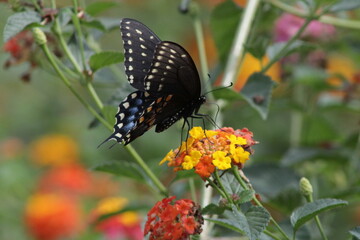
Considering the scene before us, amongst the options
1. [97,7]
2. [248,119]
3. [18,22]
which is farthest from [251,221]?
[248,119]

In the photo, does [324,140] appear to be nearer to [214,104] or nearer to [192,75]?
[214,104]

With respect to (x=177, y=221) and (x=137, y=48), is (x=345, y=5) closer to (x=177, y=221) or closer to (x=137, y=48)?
(x=137, y=48)

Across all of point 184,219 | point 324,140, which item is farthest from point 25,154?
point 184,219

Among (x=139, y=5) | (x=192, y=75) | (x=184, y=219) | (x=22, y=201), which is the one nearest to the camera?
(x=184, y=219)

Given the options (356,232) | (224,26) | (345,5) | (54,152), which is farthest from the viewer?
(54,152)

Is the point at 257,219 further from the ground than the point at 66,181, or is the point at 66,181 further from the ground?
the point at 257,219

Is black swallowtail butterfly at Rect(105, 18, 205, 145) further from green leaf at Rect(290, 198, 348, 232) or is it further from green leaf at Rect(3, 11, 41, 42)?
green leaf at Rect(290, 198, 348, 232)

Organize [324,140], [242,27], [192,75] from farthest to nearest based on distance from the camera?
[324,140] → [242,27] → [192,75]
